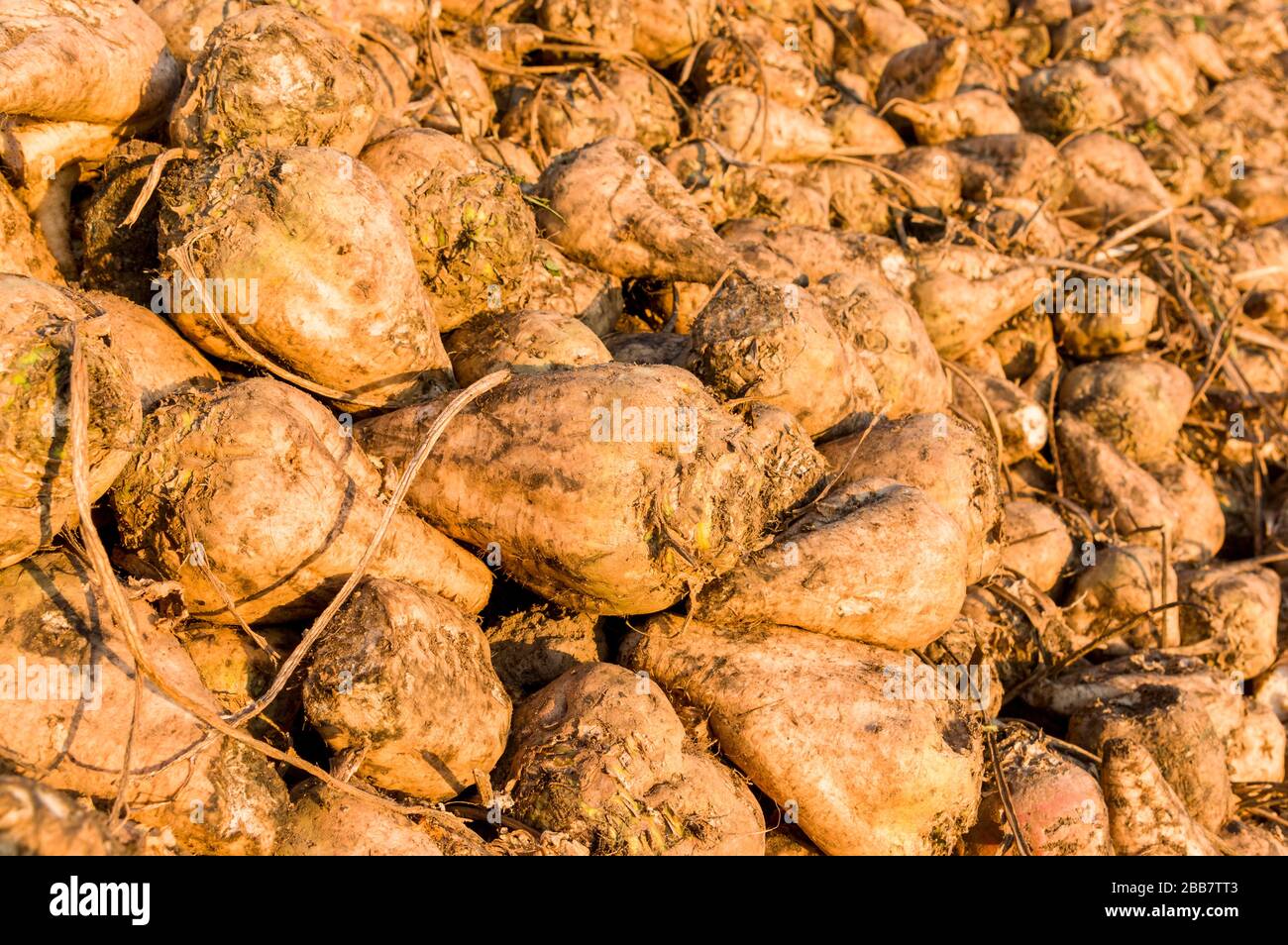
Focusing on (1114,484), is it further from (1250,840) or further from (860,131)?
(860,131)

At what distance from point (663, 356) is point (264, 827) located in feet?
8.28

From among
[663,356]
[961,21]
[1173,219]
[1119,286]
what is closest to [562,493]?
[663,356]

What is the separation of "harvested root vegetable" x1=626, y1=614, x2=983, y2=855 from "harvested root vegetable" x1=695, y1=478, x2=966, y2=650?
4.7 inches

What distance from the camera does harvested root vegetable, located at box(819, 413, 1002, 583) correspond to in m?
4.50

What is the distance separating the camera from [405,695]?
309 cm

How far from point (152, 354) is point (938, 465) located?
3026mm

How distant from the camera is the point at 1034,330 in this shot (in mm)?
6727

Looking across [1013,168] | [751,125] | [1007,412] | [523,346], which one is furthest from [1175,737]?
[1013,168]

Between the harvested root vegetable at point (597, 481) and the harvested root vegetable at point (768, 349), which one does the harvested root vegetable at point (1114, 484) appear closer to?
the harvested root vegetable at point (768, 349)

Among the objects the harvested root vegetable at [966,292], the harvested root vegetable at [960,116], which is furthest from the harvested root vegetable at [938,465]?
the harvested root vegetable at [960,116]

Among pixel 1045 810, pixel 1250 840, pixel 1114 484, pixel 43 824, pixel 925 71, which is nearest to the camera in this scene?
pixel 43 824

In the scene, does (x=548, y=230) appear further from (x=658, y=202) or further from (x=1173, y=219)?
(x=1173, y=219)

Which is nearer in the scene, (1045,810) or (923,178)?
(1045,810)

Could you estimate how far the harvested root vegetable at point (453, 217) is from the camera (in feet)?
13.7
